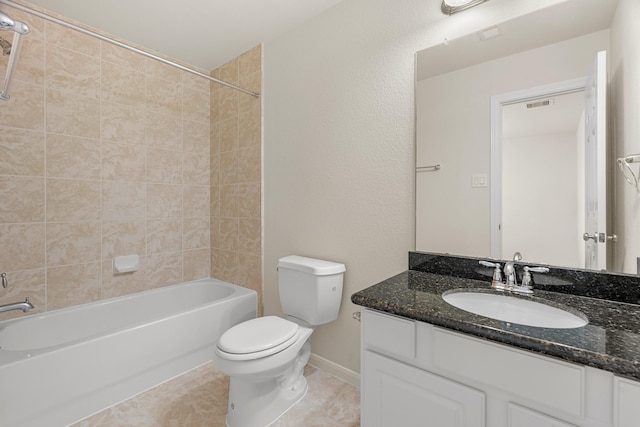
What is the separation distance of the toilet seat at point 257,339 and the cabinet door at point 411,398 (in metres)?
0.54

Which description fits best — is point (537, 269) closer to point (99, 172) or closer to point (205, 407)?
point (205, 407)

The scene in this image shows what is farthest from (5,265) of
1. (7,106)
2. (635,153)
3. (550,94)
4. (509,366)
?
(635,153)

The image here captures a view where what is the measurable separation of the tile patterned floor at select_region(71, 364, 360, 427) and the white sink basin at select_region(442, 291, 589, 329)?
2.96 ft

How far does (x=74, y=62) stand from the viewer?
2.07m

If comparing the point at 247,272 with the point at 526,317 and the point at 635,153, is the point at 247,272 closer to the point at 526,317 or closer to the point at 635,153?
the point at 526,317

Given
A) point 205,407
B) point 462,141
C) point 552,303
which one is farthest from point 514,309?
point 205,407

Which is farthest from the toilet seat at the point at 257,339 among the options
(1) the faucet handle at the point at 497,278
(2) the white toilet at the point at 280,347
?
(1) the faucet handle at the point at 497,278

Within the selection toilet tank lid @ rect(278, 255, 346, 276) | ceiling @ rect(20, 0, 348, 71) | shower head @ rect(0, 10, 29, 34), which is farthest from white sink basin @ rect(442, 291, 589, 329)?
shower head @ rect(0, 10, 29, 34)

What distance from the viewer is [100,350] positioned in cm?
164

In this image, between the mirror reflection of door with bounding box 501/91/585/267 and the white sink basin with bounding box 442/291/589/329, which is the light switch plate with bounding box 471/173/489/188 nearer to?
the mirror reflection of door with bounding box 501/91/585/267

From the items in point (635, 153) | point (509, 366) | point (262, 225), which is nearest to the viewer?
point (509, 366)

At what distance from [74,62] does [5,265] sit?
1.39m

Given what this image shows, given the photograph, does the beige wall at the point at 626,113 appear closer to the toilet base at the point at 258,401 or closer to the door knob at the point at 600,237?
the door knob at the point at 600,237

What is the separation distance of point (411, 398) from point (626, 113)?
48.4 inches
